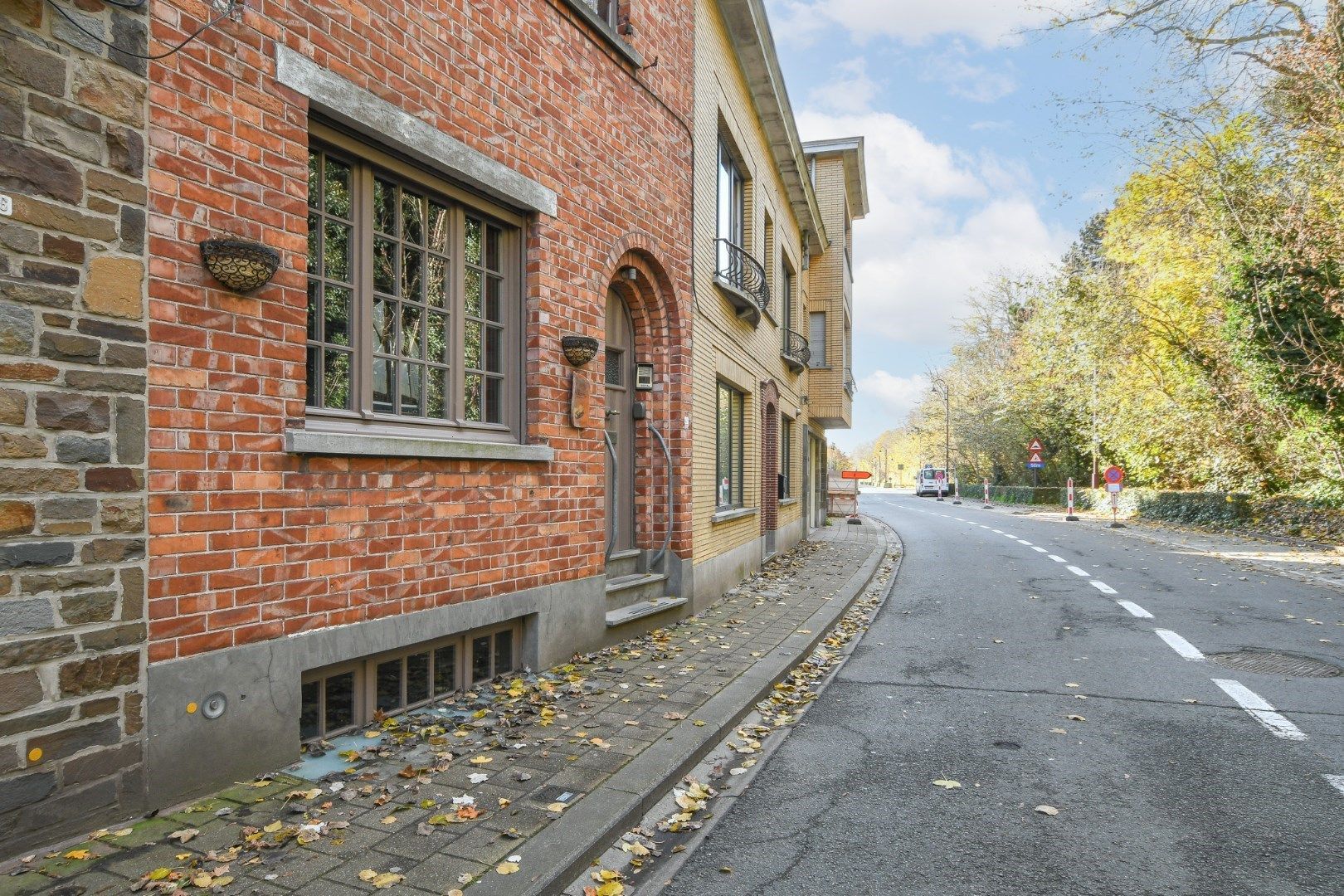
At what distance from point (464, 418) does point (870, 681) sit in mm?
3623

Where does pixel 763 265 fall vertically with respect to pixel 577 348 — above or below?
above

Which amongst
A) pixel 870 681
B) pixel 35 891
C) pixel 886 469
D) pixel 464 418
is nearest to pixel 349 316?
pixel 464 418

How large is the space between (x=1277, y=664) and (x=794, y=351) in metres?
12.3

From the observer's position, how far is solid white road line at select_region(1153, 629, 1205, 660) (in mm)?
7195

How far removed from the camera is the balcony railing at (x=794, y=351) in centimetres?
1766

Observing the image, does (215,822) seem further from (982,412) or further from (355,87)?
(982,412)

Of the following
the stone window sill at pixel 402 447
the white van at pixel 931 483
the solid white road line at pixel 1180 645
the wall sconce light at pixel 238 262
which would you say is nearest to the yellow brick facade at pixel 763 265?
the stone window sill at pixel 402 447

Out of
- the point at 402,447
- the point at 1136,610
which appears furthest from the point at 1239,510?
the point at 402,447

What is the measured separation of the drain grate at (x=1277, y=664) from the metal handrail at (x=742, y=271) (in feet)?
23.0

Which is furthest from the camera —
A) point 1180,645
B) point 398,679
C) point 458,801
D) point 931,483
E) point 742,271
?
point 931,483

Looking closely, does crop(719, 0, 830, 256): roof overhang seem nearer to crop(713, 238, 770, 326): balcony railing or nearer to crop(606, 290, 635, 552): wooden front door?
crop(713, 238, 770, 326): balcony railing

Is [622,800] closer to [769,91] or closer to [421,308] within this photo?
[421,308]

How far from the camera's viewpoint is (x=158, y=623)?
353 cm

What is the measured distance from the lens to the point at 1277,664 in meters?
6.86
